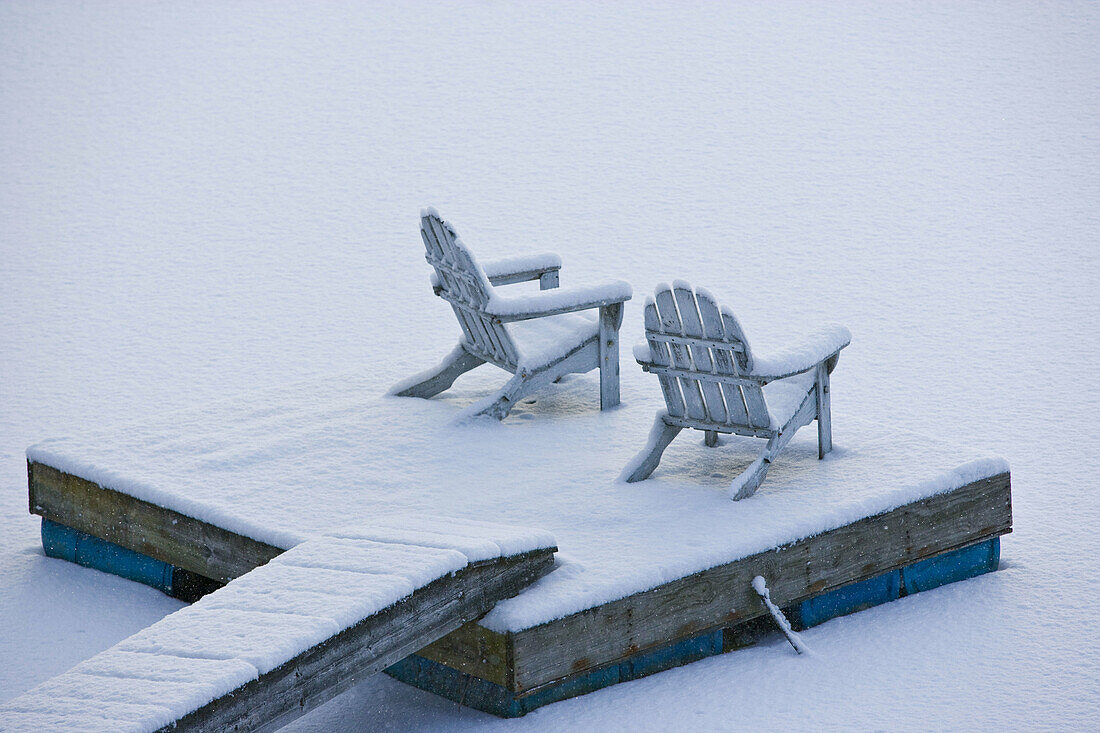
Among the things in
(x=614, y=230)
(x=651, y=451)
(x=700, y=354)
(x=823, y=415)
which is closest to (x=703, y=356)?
(x=700, y=354)

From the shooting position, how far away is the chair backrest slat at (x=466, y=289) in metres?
4.80

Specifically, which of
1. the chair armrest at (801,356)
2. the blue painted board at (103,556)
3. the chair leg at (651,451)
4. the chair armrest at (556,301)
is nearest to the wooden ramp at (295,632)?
the chair leg at (651,451)

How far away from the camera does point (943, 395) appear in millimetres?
6520

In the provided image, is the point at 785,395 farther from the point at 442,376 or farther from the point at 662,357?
the point at 442,376

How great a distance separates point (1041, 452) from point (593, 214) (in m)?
5.53

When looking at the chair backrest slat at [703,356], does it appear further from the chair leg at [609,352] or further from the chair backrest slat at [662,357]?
the chair leg at [609,352]

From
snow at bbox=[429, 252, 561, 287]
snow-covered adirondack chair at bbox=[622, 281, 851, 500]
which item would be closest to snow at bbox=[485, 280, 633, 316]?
snow at bbox=[429, 252, 561, 287]

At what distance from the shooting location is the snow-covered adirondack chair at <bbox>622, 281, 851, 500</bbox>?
409 cm

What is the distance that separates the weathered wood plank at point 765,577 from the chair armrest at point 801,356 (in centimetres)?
49

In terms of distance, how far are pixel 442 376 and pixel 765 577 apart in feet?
6.27

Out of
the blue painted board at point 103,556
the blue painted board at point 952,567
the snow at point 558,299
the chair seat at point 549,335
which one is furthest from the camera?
the chair seat at point 549,335

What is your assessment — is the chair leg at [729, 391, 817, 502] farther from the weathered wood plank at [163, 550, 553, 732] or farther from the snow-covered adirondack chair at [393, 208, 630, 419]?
the snow-covered adirondack chair at [393, 208, 630, 419]

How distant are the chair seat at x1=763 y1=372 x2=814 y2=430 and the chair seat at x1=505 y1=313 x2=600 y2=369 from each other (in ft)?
2.87

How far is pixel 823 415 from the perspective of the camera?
449 centimetres
